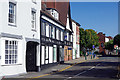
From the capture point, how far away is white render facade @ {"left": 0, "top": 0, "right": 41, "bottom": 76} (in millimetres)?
17938

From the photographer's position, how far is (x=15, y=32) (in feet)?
63.7

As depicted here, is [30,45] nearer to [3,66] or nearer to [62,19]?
[3,66]

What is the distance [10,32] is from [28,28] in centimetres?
296

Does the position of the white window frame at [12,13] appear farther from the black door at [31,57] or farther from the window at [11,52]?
the black door at [31,57]

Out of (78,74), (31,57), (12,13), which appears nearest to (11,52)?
(12,13)

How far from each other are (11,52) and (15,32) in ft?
5.90

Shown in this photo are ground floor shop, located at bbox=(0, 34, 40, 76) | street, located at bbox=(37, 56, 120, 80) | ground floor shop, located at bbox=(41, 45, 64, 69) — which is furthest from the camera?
ground floor shop, located at bbox=(41, 45, 64, 69)

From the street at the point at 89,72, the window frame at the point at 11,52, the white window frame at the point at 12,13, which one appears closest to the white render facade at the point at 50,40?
the street at the point at 89,72

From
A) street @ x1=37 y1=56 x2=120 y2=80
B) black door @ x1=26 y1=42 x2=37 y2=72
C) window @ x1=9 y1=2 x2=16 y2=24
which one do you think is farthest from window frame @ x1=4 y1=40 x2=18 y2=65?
black door @ x1=26 y1=42 x2=37 y2=72

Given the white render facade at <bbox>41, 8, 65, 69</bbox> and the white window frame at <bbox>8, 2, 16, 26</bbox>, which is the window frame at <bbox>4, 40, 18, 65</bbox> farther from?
the white render facade at <bbox>41, 8, 65, 69</bbox>

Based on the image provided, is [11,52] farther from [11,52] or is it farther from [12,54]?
[12,54]

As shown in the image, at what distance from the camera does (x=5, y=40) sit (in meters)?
18.3

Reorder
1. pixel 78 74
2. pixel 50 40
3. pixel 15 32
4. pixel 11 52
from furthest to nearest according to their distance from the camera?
pixel 50 40, pixel 78 74, pixel 15 32, pixel 11 52

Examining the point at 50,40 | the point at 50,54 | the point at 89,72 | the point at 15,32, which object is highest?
the point at 15,32
